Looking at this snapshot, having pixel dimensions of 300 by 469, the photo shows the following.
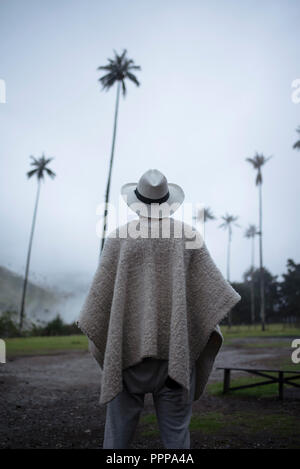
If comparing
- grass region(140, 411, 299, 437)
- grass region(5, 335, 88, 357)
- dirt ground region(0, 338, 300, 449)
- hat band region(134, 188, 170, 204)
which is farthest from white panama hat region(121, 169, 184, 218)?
grass region(5, 335, 88, 357)

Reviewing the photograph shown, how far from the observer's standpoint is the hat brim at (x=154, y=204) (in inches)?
94.8

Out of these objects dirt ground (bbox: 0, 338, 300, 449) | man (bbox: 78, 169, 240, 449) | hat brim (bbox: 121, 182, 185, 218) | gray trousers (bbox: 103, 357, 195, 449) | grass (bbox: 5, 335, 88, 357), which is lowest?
grass (bbox: 5, 335, 88, 357)

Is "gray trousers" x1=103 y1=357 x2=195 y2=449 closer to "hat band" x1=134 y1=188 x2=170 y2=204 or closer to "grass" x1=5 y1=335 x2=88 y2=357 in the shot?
"hat band" x1=134 y1=188 x2=170 y2=204

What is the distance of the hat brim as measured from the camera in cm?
241

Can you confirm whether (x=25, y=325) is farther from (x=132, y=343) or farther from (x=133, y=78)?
(x=132, y=343)

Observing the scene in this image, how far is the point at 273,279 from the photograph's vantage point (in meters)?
68.7

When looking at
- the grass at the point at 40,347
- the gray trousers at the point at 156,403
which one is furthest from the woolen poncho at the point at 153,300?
the grass at the point at 40,347

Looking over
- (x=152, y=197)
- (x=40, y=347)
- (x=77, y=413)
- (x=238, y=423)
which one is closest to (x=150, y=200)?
(x=152, y=197)

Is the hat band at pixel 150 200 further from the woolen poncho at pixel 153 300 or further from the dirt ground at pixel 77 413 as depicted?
the dirt ground at pixel 77 413

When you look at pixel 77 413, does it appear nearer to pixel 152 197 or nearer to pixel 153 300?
pixel 153 300

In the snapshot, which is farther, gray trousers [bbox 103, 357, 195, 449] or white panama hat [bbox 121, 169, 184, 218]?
white panama hat [bbox 121, 169, 184, 218]

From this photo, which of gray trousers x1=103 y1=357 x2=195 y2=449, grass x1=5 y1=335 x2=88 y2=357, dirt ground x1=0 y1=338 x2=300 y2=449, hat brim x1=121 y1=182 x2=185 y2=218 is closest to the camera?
gray trousers x1=103 y1=357 x2=195 y2=449

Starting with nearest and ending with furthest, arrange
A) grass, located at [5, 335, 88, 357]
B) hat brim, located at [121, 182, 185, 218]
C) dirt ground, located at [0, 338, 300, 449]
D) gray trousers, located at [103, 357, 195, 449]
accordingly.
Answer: gray trousers, located at [103, 357, 195, 449] < hat brim, located at [121, 182, 185, 218] < dirt ground, located at [0, 338, 300, 449] < grass, located at [5, 335, 88, 357]
